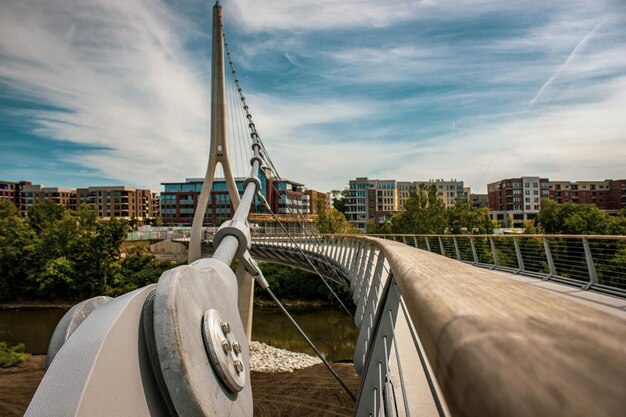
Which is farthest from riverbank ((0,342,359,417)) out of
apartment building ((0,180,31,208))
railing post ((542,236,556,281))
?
apartment building ((0,180,31,208))

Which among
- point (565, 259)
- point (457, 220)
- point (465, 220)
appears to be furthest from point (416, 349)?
point (457, 220)

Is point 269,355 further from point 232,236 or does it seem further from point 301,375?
point 232,236

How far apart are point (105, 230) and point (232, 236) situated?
41.7 metres

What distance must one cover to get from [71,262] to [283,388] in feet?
111

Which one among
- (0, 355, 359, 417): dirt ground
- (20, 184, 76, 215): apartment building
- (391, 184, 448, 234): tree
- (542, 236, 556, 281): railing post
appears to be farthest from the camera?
(20, 184, 76, 215): apartment building

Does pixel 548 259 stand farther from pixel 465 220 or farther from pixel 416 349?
pixel 465 220

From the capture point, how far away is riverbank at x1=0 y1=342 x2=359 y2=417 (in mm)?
13305

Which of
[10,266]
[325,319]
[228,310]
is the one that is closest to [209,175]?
[325,319]

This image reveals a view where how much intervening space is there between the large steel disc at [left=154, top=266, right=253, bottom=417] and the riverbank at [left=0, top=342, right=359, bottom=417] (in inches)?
492

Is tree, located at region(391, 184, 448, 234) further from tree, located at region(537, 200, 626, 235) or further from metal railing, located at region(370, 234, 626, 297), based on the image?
tree, located at region(537, 200, 626, 235)

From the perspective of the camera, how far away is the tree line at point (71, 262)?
39969mm

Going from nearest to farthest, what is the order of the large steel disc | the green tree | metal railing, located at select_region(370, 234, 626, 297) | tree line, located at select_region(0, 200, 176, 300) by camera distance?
the large steel disc → metal railing, located at select_region(370, 234, 626, 297) → tree line, located at select_region(0, 200, 176, 300) → the green tree

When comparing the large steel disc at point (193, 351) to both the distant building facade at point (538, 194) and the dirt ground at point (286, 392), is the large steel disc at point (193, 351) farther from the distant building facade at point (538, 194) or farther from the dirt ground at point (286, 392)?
the distant building facade at point (538, 194)

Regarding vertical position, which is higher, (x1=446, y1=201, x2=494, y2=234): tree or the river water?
(x1=446, y1=201, x2=494, y2=234): tree
